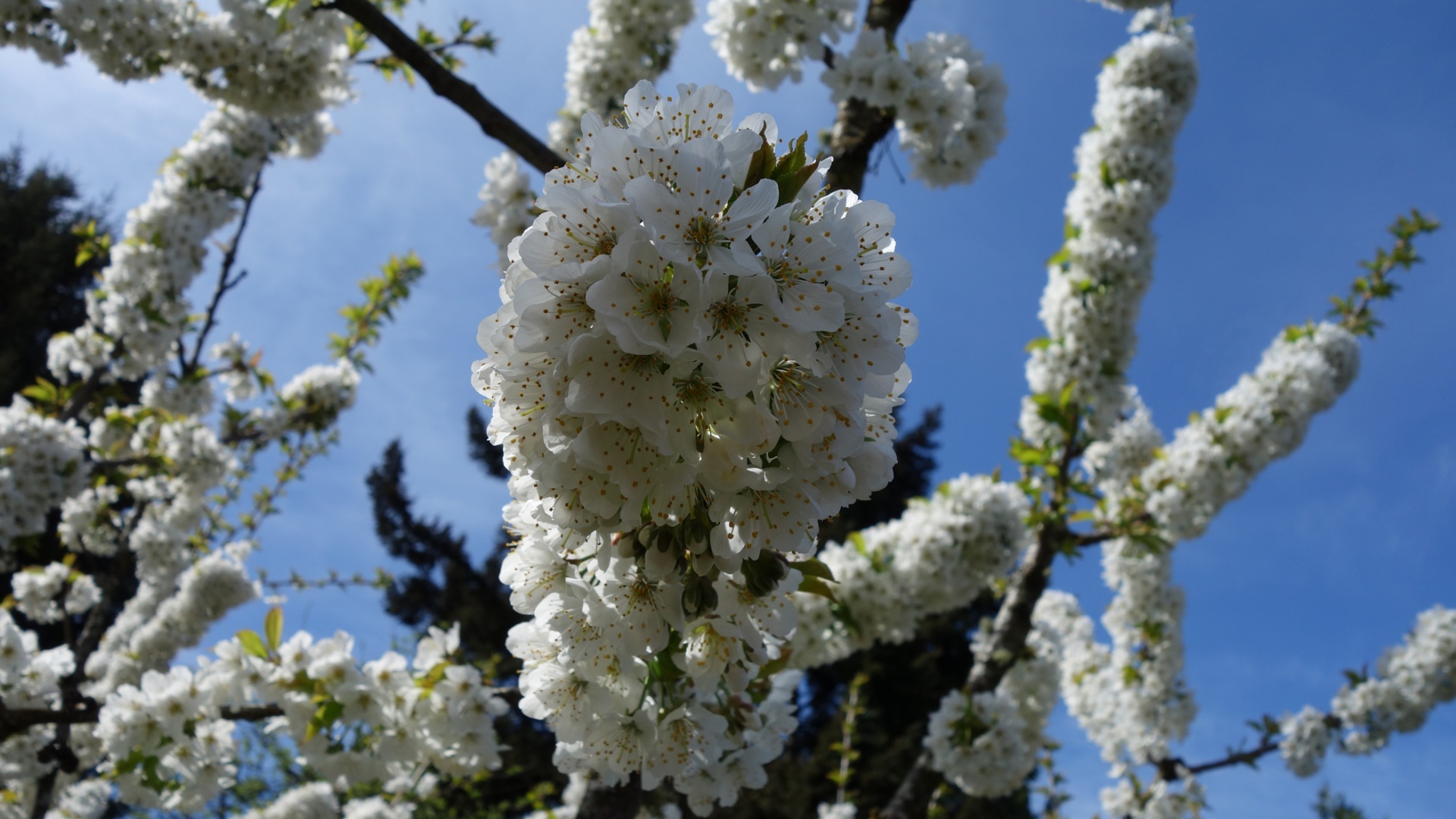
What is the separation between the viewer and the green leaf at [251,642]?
2482 mm

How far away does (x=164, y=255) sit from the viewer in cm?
525

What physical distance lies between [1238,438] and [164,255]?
713cm

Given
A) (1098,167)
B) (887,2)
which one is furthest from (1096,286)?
(887,2)

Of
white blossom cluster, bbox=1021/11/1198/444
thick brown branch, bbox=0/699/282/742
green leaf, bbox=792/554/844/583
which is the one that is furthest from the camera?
white blossom cluster, bbox=1021/11/1198/444

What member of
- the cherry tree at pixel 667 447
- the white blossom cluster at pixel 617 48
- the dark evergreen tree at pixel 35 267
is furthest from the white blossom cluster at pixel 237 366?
the dark evergreen tree at pixel 35 267

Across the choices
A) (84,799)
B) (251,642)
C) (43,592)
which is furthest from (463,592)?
(251,642)

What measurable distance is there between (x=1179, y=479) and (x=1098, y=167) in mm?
2081

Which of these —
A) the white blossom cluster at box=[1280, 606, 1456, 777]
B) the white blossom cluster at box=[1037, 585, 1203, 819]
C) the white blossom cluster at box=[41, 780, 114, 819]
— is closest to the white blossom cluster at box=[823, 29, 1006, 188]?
the white blossom cluster at box=[1037, 585, 1203, 819]

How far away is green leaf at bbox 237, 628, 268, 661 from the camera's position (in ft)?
8.14

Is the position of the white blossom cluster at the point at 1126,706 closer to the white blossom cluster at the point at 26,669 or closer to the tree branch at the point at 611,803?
the tree branch at the point at 611,803

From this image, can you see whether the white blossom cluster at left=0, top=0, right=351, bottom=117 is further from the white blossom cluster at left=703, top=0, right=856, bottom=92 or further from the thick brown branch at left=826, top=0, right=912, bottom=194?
the thick brown branch at left=826, top=0, right=912, bottom=194

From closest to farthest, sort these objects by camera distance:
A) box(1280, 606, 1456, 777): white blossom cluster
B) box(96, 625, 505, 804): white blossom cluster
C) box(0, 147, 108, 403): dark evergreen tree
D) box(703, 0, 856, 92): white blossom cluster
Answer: box(96, 625, 505, 804): white blossom cluster, box(703, 0, 856, 92): white blossom cluster, box(1280, 606, 1456, 777): white blossom cluster, box(0, 147, 108, 403): dark evergreen tree

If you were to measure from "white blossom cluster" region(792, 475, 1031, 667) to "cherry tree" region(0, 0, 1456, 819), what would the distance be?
0.06 ft

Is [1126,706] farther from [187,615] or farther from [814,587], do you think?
[187,615]
